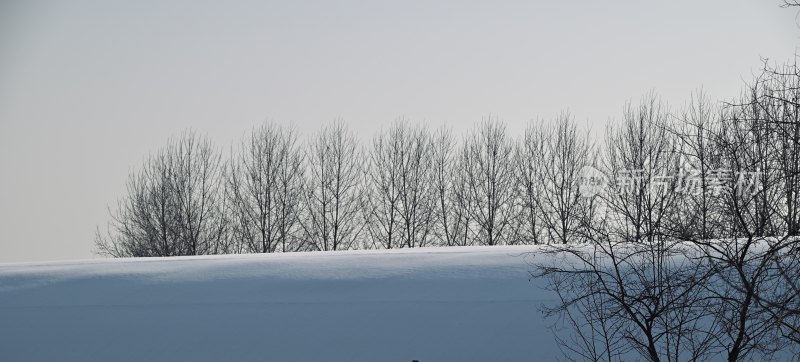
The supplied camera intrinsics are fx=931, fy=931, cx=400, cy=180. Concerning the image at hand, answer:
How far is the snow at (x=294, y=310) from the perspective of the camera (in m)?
12.4

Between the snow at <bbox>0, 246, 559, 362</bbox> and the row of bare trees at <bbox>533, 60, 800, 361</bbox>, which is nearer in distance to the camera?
the row of bare trees at <bbox>533, 60, 800, 361</bbox>

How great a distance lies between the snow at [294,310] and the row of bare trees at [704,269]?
72 centimetres

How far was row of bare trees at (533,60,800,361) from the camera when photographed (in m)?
9.05

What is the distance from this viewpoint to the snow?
40.8 feet

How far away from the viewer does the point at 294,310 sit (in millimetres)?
13297

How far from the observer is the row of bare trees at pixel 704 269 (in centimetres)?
905

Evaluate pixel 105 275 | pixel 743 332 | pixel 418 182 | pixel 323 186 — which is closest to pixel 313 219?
pixel 323 186

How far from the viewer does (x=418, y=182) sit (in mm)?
37562

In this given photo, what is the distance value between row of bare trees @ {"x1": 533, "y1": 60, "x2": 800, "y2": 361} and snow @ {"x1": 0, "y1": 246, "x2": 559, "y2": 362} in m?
0.72

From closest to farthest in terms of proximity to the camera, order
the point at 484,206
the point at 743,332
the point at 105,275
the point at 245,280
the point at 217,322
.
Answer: the point at 743,332
the point at 217,322
the point at 245,280
the point at 105,275
the point at 484,206

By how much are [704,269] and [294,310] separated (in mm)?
5618

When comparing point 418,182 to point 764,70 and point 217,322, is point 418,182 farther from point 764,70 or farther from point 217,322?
point 764,70

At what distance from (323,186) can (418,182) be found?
383 centimetres

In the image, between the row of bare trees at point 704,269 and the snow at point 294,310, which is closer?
the row of bare trees at point 704,269
